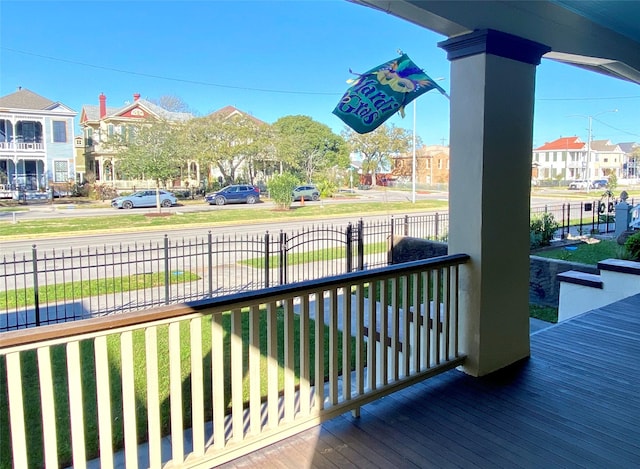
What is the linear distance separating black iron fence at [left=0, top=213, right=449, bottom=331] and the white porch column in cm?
302

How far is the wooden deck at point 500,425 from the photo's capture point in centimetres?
188

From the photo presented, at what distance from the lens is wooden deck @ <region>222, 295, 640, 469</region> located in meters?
1.88

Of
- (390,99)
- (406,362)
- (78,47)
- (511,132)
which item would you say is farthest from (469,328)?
(78,47)

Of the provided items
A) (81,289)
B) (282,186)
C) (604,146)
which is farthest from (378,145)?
(604,146)

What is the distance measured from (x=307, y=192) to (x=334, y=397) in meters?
10.6

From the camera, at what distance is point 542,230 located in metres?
9.01

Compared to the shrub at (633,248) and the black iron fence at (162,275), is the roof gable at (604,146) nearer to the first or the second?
the black iron fence at (162,275)

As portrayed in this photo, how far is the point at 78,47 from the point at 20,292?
6762mm

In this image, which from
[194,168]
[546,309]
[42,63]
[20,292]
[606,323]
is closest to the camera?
[606,323]

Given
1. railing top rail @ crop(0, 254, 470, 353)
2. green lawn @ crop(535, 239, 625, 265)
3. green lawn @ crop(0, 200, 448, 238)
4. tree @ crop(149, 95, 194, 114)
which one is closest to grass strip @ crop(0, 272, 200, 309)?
green lawn @ crop(0, 200, 448, 238)

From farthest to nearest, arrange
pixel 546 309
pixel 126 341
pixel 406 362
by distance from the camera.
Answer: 1. pixel 546 309
2. pixel 406 362
3. pixel 126 341

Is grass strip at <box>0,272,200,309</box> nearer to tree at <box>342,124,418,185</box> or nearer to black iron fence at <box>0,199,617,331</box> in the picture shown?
black iron fence at <box>0,199,617,331</box>

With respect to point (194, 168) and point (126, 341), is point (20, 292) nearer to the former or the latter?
point (126, 341)

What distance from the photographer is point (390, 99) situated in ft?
9.16
